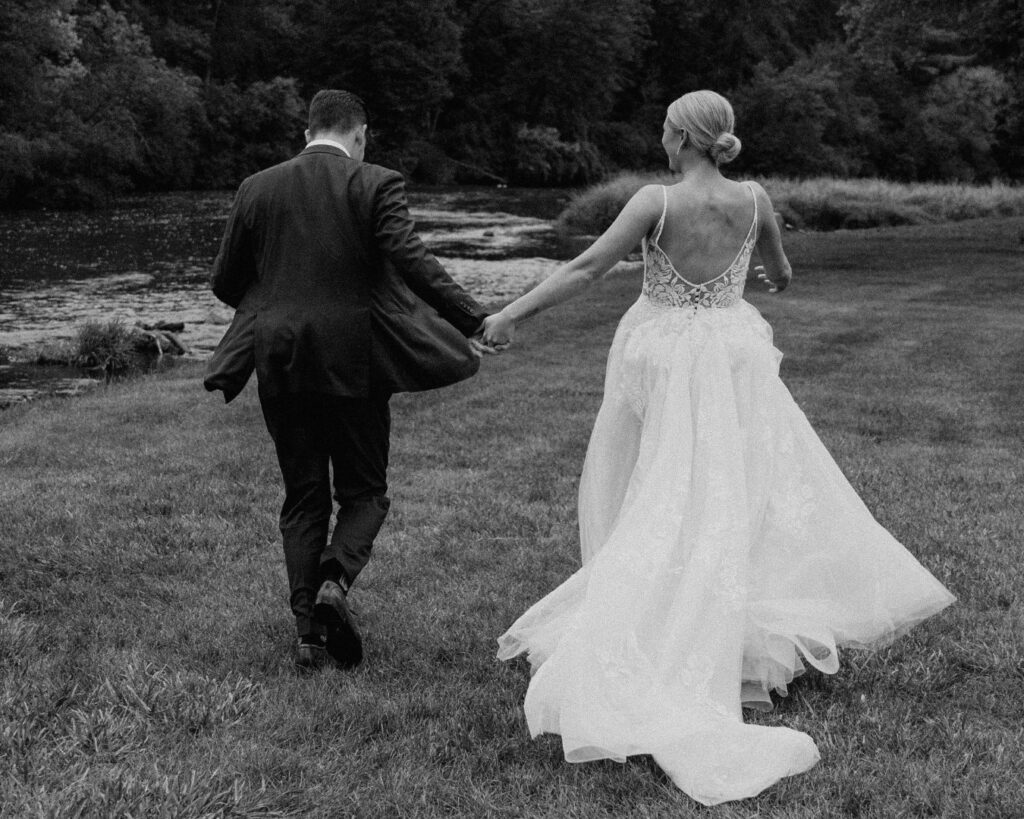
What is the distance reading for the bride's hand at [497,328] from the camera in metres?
4.51

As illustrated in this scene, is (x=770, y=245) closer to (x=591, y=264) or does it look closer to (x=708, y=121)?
(x=708, y=121)

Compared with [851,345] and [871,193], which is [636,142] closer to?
[871,193]

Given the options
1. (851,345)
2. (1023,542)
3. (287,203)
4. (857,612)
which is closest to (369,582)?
(287,203)

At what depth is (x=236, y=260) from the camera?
4.55 metres

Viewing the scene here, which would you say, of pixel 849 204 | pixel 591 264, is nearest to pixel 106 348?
pixel 591 264

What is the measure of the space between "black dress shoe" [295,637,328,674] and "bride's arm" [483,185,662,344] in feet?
4.82

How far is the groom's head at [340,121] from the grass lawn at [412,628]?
2183 millimetres

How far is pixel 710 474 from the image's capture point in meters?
4.08

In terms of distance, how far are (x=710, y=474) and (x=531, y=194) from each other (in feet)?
155

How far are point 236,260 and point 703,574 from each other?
7.56ft

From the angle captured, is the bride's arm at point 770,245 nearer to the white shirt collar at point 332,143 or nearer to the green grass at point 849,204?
the white shirt collar at point 332,143

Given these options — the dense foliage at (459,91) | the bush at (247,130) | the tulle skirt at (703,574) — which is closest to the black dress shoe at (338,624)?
the tulle skirt at (703,574)

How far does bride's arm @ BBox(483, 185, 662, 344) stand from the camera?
13.7 ft

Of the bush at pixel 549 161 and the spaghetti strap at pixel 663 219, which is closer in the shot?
the spaghetti strap at pixel 663 219
